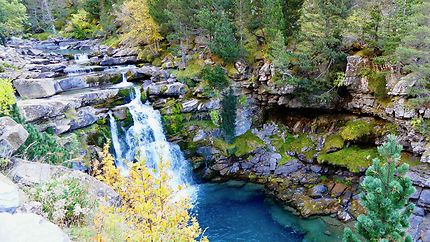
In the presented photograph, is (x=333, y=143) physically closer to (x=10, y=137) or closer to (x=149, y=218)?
(x=149, y=218)

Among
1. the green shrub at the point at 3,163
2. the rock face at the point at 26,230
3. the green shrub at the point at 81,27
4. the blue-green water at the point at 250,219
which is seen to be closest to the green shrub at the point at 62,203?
the rock face at the point at 26,230

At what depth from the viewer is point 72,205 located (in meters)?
7.71

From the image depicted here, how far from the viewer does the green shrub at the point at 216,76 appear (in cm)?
2817

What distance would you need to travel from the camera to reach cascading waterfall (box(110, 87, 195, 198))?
82.8 feet

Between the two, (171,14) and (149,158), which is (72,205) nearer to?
(149,158)

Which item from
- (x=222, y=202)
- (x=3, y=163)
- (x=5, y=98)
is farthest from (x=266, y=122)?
(x=3, y=163)

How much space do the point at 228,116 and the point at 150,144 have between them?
22.9 feet

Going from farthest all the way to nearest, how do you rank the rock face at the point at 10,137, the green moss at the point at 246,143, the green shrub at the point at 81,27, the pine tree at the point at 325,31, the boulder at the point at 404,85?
the green shrub at the point at 81,27
the green moss at the point at 246,143
the pine tree at the point at 325,31
the boulder at the point at 404,85
the rock face at the point at 10,137

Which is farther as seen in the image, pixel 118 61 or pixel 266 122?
pixel 118 61

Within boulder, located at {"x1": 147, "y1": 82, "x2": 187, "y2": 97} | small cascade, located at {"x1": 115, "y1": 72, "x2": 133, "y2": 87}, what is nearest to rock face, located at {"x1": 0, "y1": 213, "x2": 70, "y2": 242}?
boulder, located at {"x1": 147, "y1": 82, "x2": 187, "y2": 97}

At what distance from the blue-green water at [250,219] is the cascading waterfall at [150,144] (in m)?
2.34

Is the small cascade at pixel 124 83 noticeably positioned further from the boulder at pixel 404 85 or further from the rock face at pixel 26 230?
the rock face at pixel 26 230

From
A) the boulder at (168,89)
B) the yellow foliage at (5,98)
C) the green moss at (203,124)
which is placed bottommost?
the green moss at (203,124)

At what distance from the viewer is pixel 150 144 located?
26031 mm
